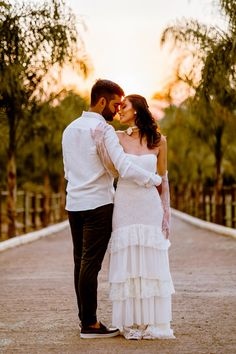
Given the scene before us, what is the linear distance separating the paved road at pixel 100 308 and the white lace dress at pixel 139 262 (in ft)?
0.62

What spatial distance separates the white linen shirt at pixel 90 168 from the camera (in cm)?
574

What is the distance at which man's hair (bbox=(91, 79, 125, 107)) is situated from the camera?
580 cm

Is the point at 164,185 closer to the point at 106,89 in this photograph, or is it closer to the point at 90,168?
the point at 90,168

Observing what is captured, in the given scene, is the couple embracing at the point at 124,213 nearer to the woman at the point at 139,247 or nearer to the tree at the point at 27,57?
the woman at the point at 139,247

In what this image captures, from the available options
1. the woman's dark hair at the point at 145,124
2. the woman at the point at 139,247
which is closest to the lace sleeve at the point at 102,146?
the woman at the point at 139,247

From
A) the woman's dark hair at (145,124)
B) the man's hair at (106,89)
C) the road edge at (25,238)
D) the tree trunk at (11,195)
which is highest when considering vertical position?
the man's hair at (106,89)

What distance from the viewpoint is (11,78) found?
15.5 meters

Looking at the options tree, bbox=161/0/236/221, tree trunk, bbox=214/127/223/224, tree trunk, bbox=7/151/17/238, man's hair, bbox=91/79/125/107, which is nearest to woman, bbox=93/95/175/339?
man's hair, bbox=91/79/125/107

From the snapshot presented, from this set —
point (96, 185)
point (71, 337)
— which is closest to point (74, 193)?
point (96, 185)

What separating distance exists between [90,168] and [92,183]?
104 mm

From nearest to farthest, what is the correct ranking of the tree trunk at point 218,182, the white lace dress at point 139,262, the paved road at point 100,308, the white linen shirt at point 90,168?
the paved road at point 100,308 < the white linen shirt at point 90,168 < the white lace dress at point 139,262 < the tree trunk at point 218,182

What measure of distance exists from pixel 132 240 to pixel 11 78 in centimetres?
1003

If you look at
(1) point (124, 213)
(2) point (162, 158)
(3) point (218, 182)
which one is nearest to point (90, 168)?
(1) point (124, 213)

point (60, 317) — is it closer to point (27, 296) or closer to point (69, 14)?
point (27, 296)
